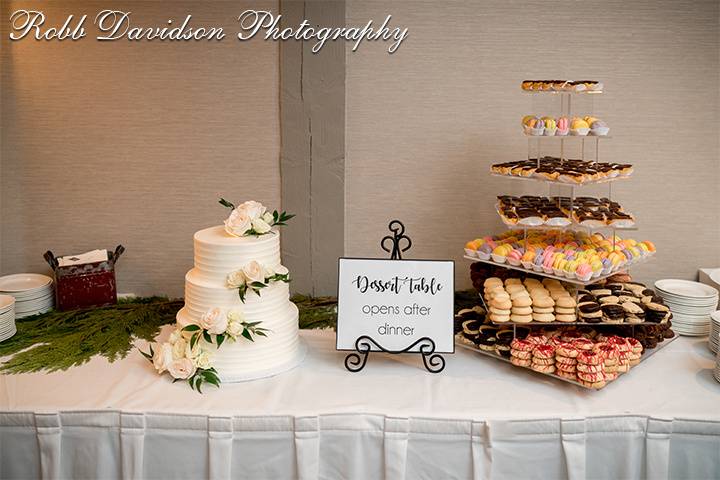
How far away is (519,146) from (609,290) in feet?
2.42

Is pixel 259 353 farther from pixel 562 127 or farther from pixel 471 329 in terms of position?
pixel 562 127

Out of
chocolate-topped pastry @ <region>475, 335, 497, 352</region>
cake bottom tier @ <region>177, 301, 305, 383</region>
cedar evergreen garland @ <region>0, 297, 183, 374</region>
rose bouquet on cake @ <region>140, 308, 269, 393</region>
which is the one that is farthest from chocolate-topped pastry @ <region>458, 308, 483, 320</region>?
cedar evergreen garland @ <region>0, 297, 183, 374</region>

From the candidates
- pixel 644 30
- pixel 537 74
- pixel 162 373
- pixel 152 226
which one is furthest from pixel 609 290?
pixel 152 226

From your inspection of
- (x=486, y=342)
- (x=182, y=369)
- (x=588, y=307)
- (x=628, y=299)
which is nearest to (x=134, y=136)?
(x=182, y=369)

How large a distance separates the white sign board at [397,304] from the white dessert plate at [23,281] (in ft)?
4.13

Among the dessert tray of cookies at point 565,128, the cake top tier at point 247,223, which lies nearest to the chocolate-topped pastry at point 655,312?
the dessert tray of cookies at point 565,128

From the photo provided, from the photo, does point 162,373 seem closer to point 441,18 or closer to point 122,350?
point 122,350

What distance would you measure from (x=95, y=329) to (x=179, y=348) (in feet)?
1.75

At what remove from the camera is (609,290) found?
2.10 meters

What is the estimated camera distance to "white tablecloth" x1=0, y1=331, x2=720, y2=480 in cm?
174

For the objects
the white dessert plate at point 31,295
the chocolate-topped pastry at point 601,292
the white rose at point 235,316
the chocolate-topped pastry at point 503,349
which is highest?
the chocolate-topped pastry at point 601,292

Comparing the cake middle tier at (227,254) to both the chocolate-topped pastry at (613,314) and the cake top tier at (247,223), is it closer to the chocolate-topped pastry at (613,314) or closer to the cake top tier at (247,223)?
the cake top tier at (247,223)

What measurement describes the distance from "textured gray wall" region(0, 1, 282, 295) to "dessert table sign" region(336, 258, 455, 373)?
797 millimetres

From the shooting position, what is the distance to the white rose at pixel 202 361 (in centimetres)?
188
